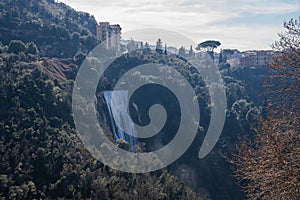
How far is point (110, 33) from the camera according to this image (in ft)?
117

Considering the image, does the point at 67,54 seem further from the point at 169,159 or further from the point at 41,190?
the point at 41,190

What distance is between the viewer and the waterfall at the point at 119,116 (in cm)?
1844

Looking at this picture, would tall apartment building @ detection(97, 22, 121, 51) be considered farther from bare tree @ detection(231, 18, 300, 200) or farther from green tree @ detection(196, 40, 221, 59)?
bare tree @ detection(231, 18, 300, 200)

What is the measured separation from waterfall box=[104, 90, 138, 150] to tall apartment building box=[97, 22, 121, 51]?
1294cm

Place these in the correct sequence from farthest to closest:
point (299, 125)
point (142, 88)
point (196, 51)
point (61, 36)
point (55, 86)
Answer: point (196, 51) → point (61, 36) → point (142, 88) → point (55, 86) → point (299, 125)

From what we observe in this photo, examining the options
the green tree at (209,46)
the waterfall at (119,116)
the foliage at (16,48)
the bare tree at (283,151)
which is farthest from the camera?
the green tree at (209,46)

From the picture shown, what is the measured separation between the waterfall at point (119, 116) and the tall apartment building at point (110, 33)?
1294cm

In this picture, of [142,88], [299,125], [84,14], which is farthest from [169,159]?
[84,14]

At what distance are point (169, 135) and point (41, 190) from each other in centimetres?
1236

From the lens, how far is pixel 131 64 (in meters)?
25.8

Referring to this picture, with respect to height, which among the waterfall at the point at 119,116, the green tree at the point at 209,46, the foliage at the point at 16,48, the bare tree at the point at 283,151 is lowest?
the waterfall at the point at 119,116

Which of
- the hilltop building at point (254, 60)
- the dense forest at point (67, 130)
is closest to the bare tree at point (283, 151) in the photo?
the dense forest at point (67, 130)

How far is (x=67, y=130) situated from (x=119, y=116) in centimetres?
651

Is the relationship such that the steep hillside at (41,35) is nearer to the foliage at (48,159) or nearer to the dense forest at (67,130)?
the dense forest at (67,130)
